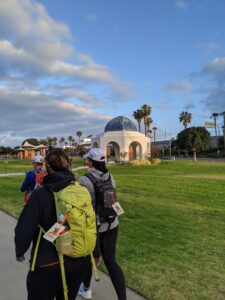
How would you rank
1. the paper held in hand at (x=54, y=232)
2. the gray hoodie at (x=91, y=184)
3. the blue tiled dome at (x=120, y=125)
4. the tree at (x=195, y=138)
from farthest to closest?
the tree at (x=195, y=138) → the blue tiled dome at (x=120, y=125) → the gray hoodie at (x=91, y=184) → the paper held in hand at (x=54, y=232)

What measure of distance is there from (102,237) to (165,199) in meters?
9.28

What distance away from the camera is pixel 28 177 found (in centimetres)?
568

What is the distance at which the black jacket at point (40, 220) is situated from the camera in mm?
2402

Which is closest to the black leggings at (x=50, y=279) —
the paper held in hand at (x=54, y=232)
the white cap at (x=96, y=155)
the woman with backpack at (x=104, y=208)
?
the paper held in hand at (x=54, y=232)

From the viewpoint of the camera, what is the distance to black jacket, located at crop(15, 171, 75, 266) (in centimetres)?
240

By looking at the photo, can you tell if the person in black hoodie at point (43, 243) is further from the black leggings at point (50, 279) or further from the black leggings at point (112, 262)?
the black leggings at point (112, 262)

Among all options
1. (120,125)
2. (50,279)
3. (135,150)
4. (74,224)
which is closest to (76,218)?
(74,224)

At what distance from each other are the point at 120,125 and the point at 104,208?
47.5 meters

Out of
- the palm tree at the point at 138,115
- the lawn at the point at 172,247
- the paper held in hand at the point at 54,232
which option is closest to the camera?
the paper held in hand at the point at 54,232

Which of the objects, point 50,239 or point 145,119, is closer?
point 50,239

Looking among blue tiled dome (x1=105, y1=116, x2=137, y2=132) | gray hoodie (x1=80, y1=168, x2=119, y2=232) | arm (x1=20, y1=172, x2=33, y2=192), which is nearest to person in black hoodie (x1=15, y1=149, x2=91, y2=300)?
gray hoodie (x1=80, y1=168, x2=119, y2=232)

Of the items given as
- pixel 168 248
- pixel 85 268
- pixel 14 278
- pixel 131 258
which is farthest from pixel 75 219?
pixel 168 248

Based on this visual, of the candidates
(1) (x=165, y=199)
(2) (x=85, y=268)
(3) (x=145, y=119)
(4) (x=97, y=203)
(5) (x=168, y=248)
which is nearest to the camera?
(2) (x=85, y=268)

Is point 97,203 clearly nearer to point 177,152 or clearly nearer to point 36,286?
point 36,286
